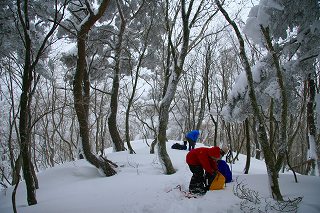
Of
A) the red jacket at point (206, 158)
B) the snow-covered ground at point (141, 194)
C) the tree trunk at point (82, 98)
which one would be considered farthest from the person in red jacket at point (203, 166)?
the tree trunk at point (82, 98)

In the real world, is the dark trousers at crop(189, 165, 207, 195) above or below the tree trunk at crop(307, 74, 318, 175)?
below

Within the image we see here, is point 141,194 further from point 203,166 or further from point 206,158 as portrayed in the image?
point 206,158

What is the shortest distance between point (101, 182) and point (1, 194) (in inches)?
134

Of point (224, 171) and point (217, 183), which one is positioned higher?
point (224, 171)

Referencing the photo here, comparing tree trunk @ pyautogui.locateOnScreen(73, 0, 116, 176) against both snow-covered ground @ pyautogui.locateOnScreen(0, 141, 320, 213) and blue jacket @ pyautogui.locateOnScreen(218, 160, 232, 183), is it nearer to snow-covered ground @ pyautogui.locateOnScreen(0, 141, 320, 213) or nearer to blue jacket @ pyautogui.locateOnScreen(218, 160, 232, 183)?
snow-covered ground @ pyautogui.locateOnScreen(0, 141, 320, 213)

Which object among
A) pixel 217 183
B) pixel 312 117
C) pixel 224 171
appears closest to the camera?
pixel 217 183

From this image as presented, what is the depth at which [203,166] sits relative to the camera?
5.23 metres

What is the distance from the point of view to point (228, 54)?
15906 mm

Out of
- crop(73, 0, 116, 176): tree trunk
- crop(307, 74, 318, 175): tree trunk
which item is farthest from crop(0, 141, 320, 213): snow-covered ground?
crop(307, 74, 318, 175): tree trunk

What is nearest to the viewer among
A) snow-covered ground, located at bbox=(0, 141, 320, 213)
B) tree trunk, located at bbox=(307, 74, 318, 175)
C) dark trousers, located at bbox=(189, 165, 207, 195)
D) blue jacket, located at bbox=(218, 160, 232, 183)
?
snow-covered ground, located at bbox=(0, 141, 320, 213)

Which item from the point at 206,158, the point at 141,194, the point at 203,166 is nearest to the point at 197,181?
the point at 203,166

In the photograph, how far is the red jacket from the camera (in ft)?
17.1

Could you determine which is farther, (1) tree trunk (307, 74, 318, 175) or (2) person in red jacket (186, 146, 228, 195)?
(1) tree trunk (307, 74, 318, 175)

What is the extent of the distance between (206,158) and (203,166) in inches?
7.4
